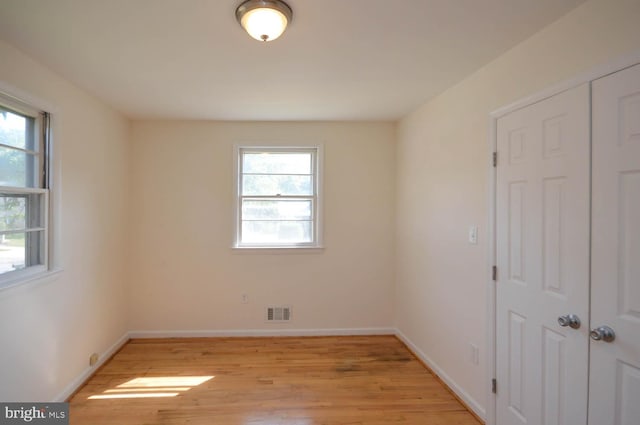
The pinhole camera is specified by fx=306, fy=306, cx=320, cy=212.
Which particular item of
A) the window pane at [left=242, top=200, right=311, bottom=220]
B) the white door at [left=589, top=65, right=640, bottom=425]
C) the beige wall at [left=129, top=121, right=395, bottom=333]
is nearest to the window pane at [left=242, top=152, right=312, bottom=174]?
the beige wall at [left=129, top=121, right=395, bottom=333]

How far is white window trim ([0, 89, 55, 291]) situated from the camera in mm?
1908

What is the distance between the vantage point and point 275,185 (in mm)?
3682

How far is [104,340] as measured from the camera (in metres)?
2.97

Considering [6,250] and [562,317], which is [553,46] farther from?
[6,250]

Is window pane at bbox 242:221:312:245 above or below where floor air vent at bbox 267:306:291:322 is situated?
above

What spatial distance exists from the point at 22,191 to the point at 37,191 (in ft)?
→ 0.40

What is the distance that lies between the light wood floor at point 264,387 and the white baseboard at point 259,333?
0.38 feet

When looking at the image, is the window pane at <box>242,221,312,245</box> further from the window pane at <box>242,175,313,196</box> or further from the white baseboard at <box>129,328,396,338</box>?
the white baseboard at <box>129,328,396,338</box>

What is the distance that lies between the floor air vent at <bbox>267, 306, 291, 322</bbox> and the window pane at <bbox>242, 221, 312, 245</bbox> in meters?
0.78

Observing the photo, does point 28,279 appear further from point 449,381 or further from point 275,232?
point 449,381

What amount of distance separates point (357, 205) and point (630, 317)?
259 cm

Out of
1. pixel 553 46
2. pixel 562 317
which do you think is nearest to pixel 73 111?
pixel 553 46

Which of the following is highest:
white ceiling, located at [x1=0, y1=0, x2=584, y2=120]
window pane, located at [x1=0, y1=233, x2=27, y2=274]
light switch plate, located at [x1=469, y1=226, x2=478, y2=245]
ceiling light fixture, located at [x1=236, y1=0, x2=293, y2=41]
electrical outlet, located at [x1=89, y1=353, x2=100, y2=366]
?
white ceiling, located at [x1=0, y1=0, x2=584, y2=120]

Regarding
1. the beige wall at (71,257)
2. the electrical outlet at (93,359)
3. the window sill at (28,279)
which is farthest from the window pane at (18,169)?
the electrical outlet at (93,359)
